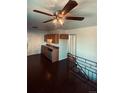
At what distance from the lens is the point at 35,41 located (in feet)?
35.5

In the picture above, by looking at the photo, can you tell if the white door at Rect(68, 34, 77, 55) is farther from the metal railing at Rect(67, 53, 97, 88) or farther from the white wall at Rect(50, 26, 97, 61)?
the metal railing at Rect(67, 53, 97, 88)

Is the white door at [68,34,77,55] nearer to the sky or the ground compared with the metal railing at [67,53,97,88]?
nearer to the sky

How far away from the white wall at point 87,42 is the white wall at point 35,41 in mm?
4791

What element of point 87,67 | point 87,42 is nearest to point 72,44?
point 87,42

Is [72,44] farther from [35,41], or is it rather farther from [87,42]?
[35,41]

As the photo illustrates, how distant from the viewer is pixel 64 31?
8625 millimetres

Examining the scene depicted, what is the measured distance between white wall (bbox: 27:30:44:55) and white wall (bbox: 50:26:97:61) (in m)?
4.79

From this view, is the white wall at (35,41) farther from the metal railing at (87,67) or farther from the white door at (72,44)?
the metal railing at (87,67)

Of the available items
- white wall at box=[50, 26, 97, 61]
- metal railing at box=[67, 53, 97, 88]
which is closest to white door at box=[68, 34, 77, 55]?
white wall at box=[50, 26, 97, 61]

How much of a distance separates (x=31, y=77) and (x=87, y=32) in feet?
10.8

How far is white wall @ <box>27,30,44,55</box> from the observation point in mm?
10477

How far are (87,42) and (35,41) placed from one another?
19.5 feet
